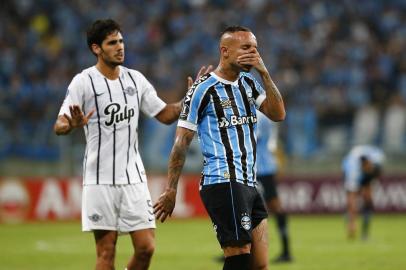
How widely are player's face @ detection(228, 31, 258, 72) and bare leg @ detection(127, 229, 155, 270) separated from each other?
6.06ft

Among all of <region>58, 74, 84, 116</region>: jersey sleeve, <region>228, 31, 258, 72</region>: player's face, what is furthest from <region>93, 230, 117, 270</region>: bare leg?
<region>228, 31, 258, 72</region>: player's face

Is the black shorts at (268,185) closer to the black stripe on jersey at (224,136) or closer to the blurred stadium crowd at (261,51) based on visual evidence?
the black stripe on jersey at (224,136)

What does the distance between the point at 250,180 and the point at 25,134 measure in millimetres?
13039

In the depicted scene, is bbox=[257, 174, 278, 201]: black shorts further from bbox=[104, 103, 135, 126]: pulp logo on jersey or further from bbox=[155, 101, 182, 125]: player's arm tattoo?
bbox=[104, 103, 135, 126]: pulp logo on jersey

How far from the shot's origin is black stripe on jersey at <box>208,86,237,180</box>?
288 inches

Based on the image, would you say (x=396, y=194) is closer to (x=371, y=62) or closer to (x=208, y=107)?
(x=371, y=62)

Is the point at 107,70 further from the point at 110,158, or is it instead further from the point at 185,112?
the point at 185,112

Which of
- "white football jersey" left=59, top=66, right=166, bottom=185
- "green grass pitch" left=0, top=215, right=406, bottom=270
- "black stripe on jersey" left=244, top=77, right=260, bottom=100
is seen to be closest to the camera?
"black stripe on jersey" left=244, top=77, right=260, bottom=100

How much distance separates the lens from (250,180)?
24.4ft

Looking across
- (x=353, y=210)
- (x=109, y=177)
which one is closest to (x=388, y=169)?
(x=353, y=210)

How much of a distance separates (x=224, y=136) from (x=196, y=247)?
822 centimetres

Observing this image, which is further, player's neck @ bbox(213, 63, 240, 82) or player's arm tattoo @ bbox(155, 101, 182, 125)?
player's arm tattoo @ bbox(155, 101, 182, 125)

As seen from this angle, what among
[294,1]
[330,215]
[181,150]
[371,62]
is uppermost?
[294,1]

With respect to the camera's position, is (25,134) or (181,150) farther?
(25,134)
